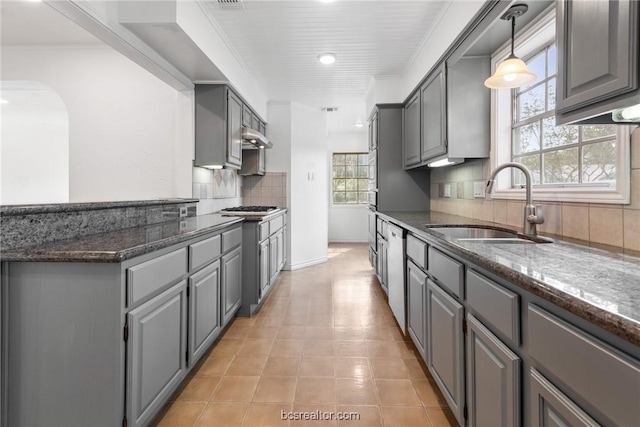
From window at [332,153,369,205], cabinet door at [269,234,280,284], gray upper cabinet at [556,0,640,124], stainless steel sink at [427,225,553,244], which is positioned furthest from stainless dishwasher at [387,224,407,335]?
window at [332,153,369,205]

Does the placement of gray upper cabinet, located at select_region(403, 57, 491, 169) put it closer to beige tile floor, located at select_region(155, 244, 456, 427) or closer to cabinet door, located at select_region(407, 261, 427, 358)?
cabinet door, located at select_region(407, 261, 427, 358)

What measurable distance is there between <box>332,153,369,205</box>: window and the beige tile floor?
469 cm

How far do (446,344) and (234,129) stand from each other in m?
2.84

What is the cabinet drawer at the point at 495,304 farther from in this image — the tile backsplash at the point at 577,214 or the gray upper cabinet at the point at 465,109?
the gray upper cabinet at the point at 465,109

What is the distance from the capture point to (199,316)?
2.00 m

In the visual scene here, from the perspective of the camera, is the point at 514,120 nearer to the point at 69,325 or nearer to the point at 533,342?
the point at 533,342

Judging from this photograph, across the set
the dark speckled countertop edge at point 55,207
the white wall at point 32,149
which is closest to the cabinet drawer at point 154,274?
the dark speckled countertop edge at point 55,207

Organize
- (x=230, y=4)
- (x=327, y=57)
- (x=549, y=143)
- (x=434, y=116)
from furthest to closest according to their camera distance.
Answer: (x=327, y=57)
(x=434, y=116)
(x=230, y=4)
(x=549, y=143)

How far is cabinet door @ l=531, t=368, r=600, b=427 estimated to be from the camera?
694mm

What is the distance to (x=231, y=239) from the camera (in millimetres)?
2670

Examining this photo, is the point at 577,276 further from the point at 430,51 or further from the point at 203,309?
the point at 430,51

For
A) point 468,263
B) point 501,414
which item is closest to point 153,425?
point 501,414

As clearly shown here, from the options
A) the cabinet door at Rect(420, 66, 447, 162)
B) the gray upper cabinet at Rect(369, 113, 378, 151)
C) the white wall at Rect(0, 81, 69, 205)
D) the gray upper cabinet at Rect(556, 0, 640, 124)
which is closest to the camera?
the gray upper cabinet at Rect(556, 0, 640, 124)

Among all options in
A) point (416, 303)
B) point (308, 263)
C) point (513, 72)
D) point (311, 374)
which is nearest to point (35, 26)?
point (311, 374)
